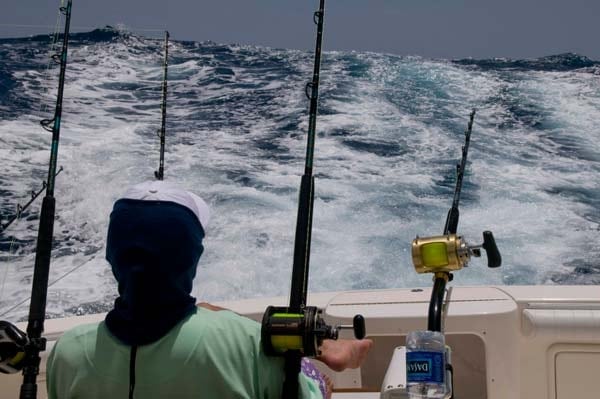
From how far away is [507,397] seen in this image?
182 cm

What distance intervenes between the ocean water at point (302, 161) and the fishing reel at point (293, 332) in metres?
3.31

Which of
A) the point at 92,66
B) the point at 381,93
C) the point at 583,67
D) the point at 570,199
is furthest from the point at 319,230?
the point at 583,67

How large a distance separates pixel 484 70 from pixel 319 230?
6.11m

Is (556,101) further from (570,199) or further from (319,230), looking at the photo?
(319,230)

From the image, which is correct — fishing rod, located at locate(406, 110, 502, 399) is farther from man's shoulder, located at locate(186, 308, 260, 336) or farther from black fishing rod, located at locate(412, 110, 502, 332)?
man's shoulder, located at locate(186, 308, 260, 336)

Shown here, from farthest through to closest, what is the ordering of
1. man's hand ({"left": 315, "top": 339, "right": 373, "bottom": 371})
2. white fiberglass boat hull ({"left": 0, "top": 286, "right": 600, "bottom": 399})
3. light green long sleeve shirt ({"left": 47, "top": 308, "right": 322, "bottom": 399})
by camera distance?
1. white fiberglass boat hull ({"left": 0, "top": 286, "right": 600, "bottom": 399})
2. man's hand ({"left": 315, "top": 339, "right": 373, "bottom": 371})
3. light green long sleeve shirt ({"left": 47, "top": 308, "right": 322, "bottom": 399})

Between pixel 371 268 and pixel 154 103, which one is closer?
pixel 371 268

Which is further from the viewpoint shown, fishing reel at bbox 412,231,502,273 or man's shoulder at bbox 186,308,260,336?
fishing reel at bbox 412,231,502,273

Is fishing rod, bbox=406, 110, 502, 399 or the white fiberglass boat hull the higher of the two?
fishing rod, bbox=406, 110, 502, 399

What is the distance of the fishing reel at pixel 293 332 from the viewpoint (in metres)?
0.97

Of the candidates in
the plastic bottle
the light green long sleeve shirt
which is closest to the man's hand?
the plastic bottle

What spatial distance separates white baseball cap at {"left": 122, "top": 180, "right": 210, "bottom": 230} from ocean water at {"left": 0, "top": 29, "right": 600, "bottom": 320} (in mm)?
3286

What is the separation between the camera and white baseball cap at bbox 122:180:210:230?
966 millimetres

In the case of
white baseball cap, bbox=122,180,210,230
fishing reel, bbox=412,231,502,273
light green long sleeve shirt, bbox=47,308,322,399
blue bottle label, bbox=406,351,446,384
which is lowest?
blue bottle label, bbox=406,351,446,384
